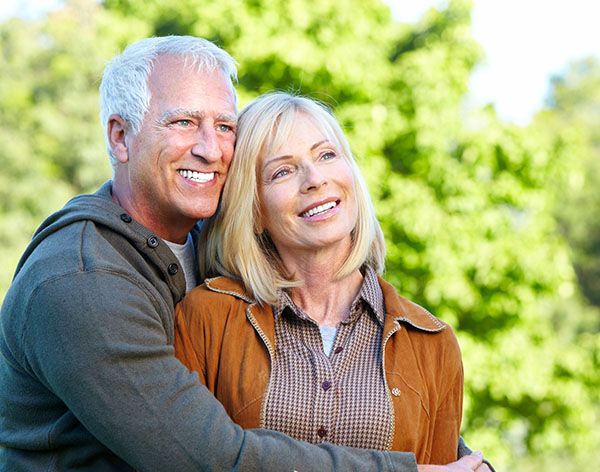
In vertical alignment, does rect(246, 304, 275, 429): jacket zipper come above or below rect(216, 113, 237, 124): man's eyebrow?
below

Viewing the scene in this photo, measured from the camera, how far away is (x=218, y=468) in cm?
193

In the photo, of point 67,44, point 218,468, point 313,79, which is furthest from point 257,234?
point 67,44

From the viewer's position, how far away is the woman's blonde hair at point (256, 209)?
2.71 meters

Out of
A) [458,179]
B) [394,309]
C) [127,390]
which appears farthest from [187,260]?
[458,179]

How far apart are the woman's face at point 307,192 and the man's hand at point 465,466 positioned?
3.01 ft

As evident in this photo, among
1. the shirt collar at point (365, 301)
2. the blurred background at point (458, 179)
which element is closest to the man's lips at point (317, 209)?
the shirt collar at point (365, 301)

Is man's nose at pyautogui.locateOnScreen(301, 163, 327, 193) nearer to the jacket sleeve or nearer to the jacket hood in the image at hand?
the jacket hood

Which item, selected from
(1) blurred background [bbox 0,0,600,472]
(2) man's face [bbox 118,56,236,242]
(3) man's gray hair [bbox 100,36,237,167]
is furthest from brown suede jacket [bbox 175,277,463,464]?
(1) blurred background [bbox 0,0,600,472]

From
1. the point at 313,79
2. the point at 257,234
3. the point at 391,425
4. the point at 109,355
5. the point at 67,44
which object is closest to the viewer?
the point at 109,355

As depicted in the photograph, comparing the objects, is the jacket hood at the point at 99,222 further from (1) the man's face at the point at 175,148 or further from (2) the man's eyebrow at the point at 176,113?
(2) the man's eyebrow at the point at 176,113

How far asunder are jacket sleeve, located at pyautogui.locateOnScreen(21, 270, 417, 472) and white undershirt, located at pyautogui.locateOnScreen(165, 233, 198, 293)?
0.80 m

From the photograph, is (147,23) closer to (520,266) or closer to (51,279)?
(520,266)

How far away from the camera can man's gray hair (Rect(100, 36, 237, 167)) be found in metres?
2.68

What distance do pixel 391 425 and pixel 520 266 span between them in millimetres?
7346
